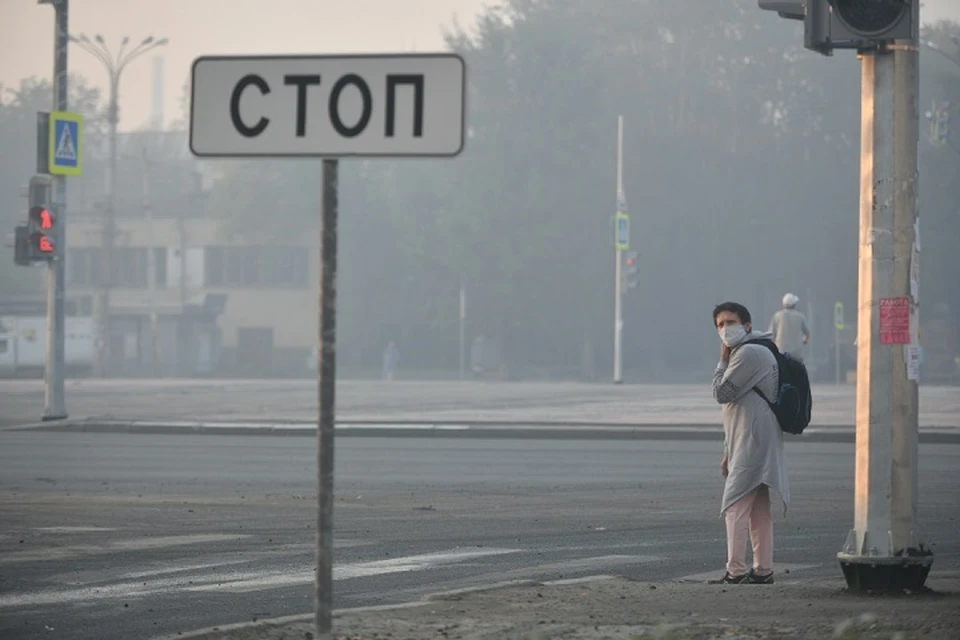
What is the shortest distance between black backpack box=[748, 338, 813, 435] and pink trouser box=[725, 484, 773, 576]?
1.43 feet

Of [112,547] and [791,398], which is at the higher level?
[791,398]

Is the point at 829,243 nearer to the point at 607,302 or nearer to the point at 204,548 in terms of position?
the point at 607,302

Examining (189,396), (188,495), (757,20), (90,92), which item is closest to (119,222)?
(90,92)

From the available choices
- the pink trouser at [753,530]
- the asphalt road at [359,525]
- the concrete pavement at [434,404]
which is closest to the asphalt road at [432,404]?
the concrete pavement at [434,404]

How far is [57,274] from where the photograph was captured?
28859 millimetres

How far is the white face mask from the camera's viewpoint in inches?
436

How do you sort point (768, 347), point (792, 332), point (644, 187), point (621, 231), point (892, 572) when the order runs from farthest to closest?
1. point (644, 187)
2. point (621, 231)
3. point (792, 332)
4. point (768, 347)
5. point (892, 572)

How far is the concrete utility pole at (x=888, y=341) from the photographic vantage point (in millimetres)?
9695

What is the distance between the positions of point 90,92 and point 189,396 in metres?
63.0

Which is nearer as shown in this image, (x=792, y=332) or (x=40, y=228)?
(x=792, y=332)

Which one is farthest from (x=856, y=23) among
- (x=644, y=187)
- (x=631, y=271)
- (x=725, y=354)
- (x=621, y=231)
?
(x=644, y=187)

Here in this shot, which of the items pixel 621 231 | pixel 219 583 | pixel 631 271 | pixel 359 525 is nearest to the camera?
pixel 219 583

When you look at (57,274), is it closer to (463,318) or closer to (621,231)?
(621,231)

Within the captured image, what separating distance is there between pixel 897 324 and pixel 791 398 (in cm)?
136
